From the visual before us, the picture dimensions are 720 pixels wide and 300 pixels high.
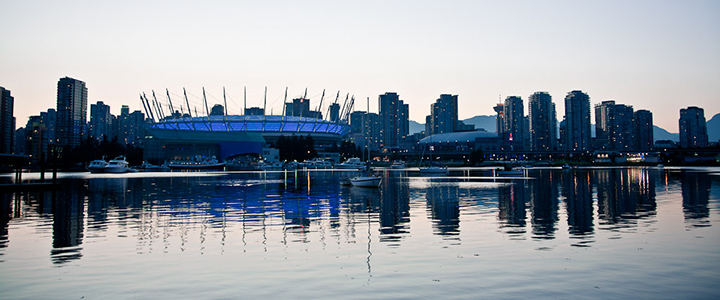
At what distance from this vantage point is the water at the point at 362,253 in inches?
551

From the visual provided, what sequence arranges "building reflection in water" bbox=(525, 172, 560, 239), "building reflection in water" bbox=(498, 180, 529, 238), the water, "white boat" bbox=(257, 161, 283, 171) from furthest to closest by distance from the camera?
"white boat" bbox=(257, 161, 283, 171)
"building reflection in water" bbox=(498, 180, 529, 238)
"building reflection in water" bbox=(525, 172, 560, 239)
the water

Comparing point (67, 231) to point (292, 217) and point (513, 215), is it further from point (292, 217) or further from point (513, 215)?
point (513, 215)

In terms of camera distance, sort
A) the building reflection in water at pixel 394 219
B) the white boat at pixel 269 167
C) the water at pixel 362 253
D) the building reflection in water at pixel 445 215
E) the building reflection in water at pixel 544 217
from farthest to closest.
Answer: the white boat at pixel 269 167, the building reflection in water at pixel 445 215, the building reflection in water at pixel 544 217, the building reflection in water at pixel 394 219, the water at pixel 362 253

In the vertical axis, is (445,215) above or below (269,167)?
below

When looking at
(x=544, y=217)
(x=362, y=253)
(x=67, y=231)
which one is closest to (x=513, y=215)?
(x=544, y=217)

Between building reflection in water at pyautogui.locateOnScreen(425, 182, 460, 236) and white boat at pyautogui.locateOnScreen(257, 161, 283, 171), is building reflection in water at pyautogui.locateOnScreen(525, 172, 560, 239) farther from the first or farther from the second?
white boat at pyautogui.locateOnScreen(257, 161, 283, 171)

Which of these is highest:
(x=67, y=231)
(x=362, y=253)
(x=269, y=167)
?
(x=269, y=167)

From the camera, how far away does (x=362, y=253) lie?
1931 cm

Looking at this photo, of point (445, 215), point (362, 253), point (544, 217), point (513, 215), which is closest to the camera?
point (362, 253)

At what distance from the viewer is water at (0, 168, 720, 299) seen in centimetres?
1398

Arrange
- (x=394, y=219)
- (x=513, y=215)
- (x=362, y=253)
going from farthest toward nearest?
(x=513, y=215), (x=394, y=219), (x=362, y=253)

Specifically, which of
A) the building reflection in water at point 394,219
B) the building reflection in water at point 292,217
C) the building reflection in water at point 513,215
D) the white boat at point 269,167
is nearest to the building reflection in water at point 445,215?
the building reflection in water at point 292,217

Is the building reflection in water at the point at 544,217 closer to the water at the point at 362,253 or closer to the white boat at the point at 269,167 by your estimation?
the water at the point at 362,253

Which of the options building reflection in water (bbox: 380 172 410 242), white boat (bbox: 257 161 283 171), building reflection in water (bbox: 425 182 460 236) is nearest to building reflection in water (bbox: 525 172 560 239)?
building reflection in water (bbox: 425 182 460 236)
